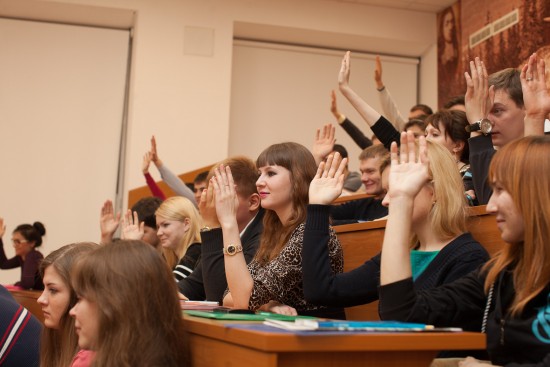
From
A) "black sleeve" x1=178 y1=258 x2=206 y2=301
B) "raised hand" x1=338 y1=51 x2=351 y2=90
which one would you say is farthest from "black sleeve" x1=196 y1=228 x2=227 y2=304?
"raised hand" x1=338 y1=51 x2=351 y2=90

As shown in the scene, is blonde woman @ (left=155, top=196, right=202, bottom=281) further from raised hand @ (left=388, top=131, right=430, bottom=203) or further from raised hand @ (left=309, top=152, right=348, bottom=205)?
raised hand @ (left=388, top=131, right=430, bottom=203)

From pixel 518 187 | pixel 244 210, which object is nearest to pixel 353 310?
pixel 244 210

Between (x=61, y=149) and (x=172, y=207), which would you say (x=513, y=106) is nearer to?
(x=172, y=207)

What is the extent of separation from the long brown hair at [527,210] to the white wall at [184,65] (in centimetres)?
521

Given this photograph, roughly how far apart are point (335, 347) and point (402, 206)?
573 millimetres

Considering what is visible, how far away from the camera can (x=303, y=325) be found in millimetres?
1391

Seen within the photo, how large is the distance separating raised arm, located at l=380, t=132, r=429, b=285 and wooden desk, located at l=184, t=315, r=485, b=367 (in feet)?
1.01

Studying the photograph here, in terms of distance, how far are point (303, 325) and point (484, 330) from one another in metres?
0.59

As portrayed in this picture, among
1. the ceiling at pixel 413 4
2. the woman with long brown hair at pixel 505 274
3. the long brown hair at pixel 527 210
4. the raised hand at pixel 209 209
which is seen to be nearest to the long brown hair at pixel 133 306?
the woman with long brown hair at pixel 505 274

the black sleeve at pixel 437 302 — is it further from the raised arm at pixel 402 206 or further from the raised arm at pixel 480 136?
the raised arm at pixel 480 136

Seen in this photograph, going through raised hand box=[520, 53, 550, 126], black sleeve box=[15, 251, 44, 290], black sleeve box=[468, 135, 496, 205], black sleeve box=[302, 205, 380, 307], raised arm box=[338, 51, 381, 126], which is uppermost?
raised arm box=[338, 51, 381, 126]

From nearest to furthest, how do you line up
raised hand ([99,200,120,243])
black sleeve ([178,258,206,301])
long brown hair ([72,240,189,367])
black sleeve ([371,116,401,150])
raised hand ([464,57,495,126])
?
long brown hair ([72,240,189,367]) < raised hand ([464,57,495,126]) < black sleeve ([178,258,206,301]) < black sleeve ([371,116,401,150]) < raised hand ([99,200,120,243])

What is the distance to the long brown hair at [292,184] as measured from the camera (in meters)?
2.63

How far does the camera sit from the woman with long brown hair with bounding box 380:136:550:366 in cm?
160
